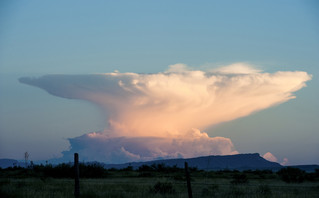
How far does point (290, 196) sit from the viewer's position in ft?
74.7

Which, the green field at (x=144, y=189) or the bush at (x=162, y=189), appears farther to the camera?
the bush at (x=162, y=189)

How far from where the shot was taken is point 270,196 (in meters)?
22.9

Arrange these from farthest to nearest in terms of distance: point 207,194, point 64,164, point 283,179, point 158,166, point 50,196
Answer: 1. point 158,166
2. point 64,164
3. point 283,179
4. point 207,194
5. point 50,196

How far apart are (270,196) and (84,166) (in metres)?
34.2

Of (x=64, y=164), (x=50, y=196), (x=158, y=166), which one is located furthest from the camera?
(x=158, y=166)

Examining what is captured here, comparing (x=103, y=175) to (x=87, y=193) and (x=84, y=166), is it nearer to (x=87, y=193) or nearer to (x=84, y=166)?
(x=84, y=166)

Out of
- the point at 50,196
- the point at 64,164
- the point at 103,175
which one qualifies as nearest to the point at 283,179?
the point at 103,175

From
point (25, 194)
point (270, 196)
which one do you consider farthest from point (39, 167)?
point (270, 196)

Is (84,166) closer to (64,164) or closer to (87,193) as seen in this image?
(64,164)

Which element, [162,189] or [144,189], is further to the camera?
[144,189]

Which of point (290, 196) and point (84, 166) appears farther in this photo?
point (84, 166)

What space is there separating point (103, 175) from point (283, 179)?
2216 cm

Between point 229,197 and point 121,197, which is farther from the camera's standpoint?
point 229,197

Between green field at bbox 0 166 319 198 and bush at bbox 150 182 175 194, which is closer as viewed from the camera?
green field at bbox 0 166 319 198
